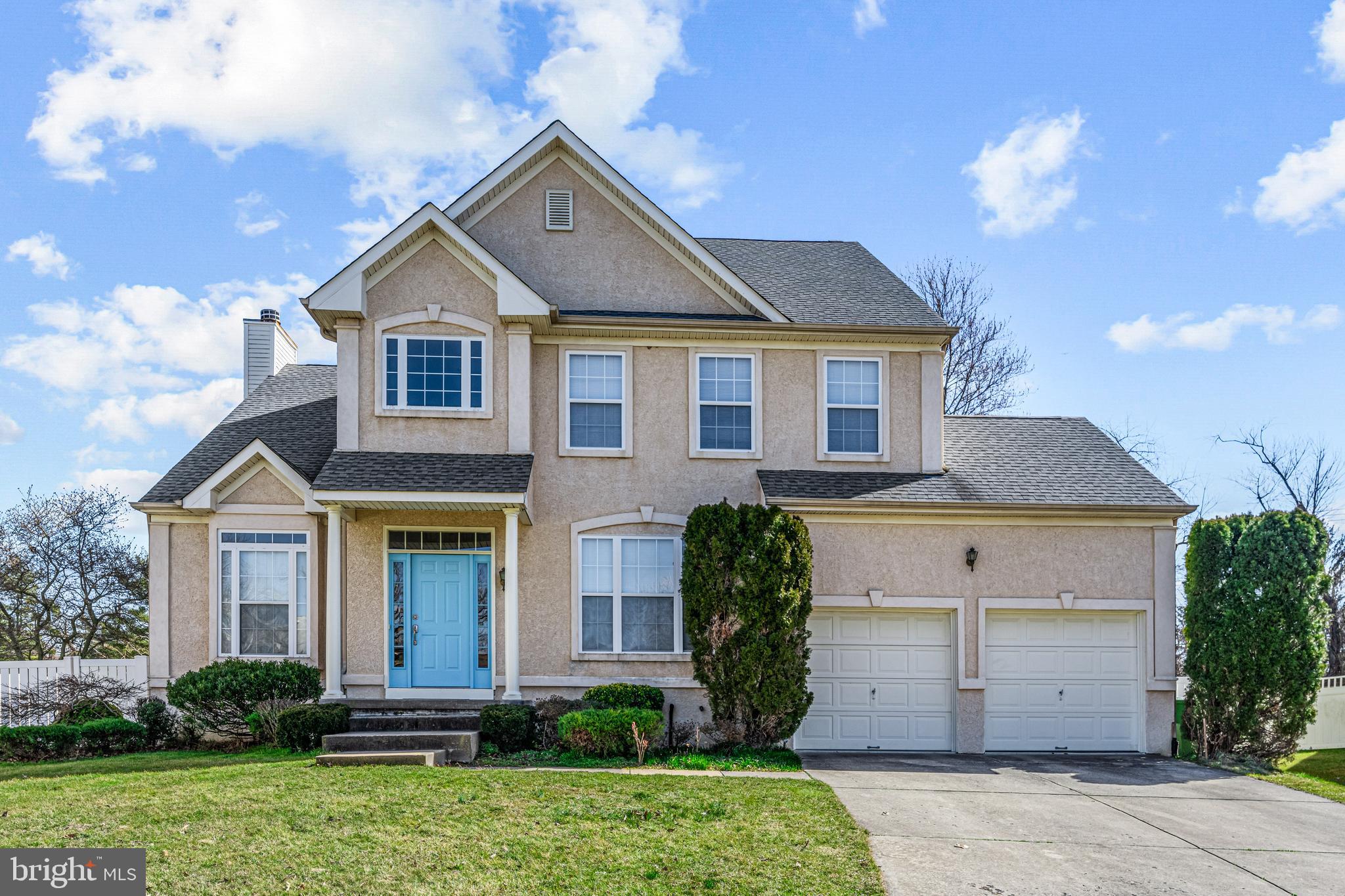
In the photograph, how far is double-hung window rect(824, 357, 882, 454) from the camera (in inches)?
579

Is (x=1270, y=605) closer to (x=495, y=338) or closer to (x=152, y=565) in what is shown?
(x=495, y=338)

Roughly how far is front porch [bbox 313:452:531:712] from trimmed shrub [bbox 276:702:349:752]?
79 centimetres

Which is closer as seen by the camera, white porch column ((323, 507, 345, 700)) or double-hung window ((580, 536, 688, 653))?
white porch column ((323, 507, 345, 700))

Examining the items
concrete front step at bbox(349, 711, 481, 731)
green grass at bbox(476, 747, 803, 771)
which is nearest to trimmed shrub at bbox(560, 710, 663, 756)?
green grass at bbox(476, 747, 803, 771)

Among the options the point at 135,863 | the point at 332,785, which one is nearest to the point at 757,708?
the point at 332,785

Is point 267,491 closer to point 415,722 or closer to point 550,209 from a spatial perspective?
point 415,722

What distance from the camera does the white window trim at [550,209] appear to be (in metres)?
14.8

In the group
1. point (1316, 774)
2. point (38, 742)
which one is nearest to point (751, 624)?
point (1316, 774)

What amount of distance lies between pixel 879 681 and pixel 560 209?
8860mm

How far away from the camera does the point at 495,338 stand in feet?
45.3

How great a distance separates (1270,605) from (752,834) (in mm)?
9454

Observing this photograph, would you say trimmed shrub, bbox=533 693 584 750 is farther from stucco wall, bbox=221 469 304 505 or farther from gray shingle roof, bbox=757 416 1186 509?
stucco wall, bbox=221 469 304 505

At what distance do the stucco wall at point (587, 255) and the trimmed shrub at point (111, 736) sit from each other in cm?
849

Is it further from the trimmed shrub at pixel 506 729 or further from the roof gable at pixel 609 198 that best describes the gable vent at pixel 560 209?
the trimmed shrub at pixel 506 729
